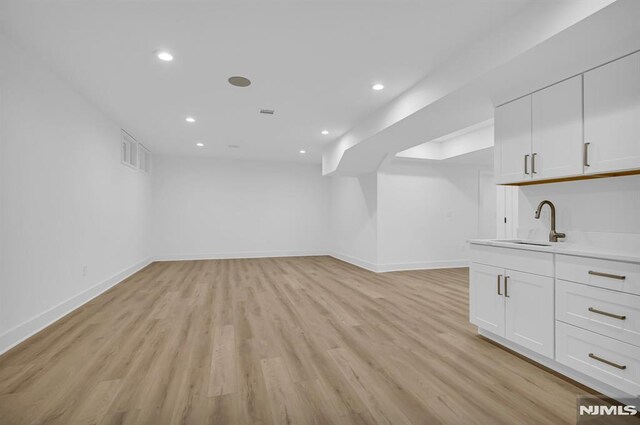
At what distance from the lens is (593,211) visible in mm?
2375

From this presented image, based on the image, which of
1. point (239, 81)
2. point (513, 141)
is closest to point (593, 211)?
point (513, 141)

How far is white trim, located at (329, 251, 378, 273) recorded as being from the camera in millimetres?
6285

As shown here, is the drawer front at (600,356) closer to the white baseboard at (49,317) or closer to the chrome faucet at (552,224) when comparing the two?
the chrome faucet at (552,224)

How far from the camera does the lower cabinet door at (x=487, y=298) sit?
2.58m

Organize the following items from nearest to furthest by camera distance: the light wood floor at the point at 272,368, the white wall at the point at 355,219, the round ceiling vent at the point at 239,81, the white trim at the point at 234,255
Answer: the light wood floor at the point at 272,368
the round ceiling vent at the point at 239,81
the white wall at the point at 355,219
the white trim at the point at 234,255

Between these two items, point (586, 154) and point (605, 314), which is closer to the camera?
point (605, 314)

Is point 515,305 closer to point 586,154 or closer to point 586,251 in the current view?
point 586,251

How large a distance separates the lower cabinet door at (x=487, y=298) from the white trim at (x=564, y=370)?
0.13 metres

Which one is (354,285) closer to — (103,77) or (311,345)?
(311,345)

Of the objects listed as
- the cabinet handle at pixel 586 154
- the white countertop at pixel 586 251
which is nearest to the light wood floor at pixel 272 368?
the white countertop at pixel 586 251

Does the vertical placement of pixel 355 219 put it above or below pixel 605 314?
above

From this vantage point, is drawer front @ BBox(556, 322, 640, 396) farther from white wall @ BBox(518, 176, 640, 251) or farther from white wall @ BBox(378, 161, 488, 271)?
white wall @ BBox(378, 161, 488, 271)

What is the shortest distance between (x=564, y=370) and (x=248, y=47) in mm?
3683

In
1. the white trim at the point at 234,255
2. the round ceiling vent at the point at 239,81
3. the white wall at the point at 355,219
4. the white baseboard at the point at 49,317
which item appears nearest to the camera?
the white baseboard at the point at 49,317
